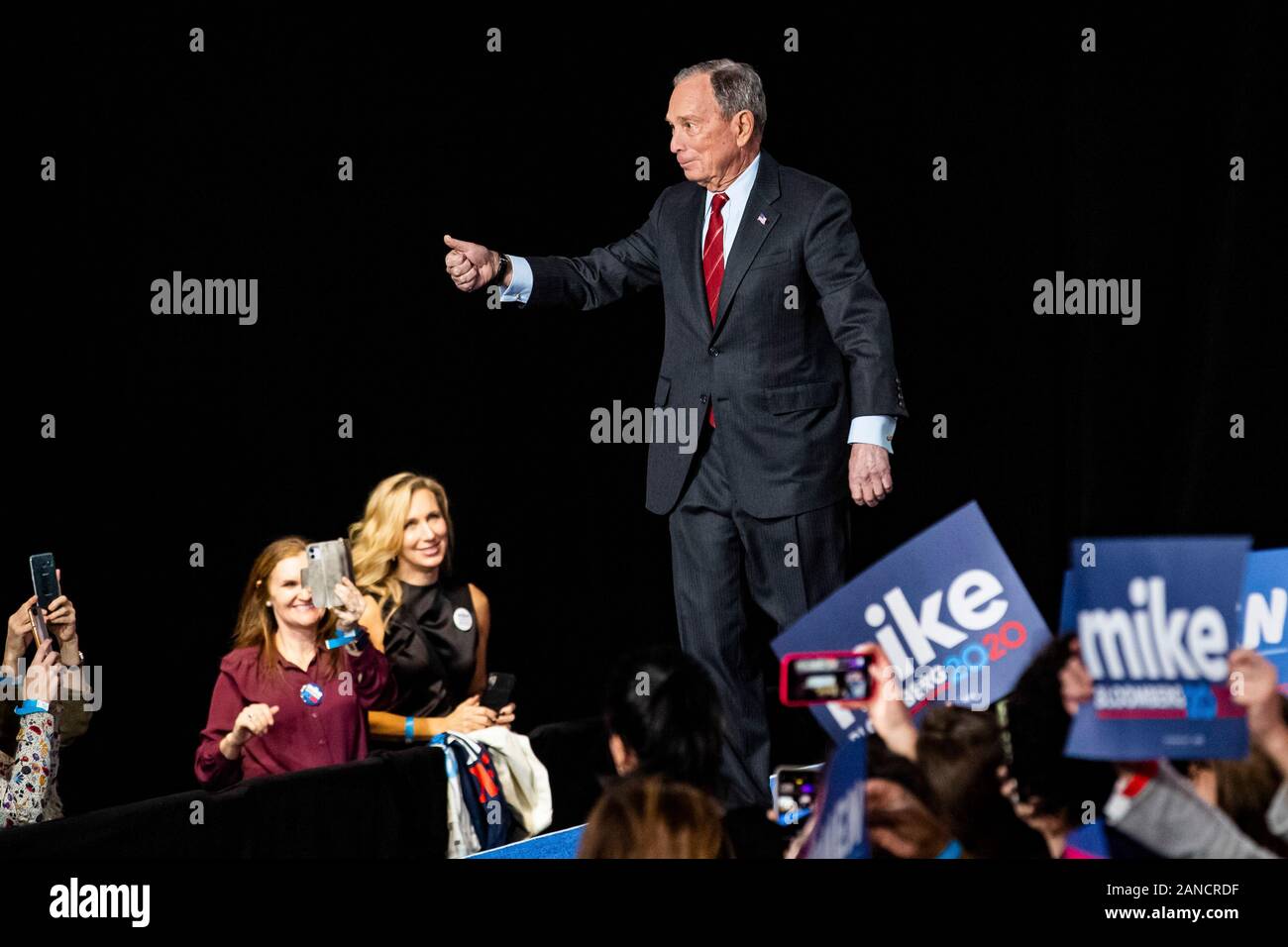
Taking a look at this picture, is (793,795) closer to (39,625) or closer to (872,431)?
(872,431)

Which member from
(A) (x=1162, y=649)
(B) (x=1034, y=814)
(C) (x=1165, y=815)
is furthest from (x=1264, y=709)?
(B) (x=1034, y=814)

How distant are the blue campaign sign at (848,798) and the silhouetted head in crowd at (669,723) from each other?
51 cm

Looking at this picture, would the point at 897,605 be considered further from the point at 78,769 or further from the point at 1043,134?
the point at 78,769

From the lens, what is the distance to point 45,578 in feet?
15.7

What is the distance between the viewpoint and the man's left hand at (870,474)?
462 centimetres

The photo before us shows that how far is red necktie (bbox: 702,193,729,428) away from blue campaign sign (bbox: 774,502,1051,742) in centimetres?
72

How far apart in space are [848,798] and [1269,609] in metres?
1.55

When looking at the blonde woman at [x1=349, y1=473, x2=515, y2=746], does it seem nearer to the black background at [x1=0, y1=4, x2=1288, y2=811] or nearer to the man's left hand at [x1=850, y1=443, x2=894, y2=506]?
the black background at [x1=0, y1=4, x2=1288, y2=811]

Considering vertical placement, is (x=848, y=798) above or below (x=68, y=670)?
below

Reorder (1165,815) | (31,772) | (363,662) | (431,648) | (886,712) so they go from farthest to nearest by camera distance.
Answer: (431,648), (363,662), (31,772), (886,712), (1165,815)

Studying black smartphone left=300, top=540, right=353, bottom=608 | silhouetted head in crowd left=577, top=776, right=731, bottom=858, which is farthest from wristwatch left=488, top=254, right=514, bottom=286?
silhouetted head in crowd left=577, top=776, right=731, bottom=858

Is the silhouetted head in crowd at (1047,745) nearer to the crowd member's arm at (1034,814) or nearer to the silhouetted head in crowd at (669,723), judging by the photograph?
the crowd member's arm at (1034,814)

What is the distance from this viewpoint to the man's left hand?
462 cm

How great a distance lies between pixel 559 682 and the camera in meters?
5.62
